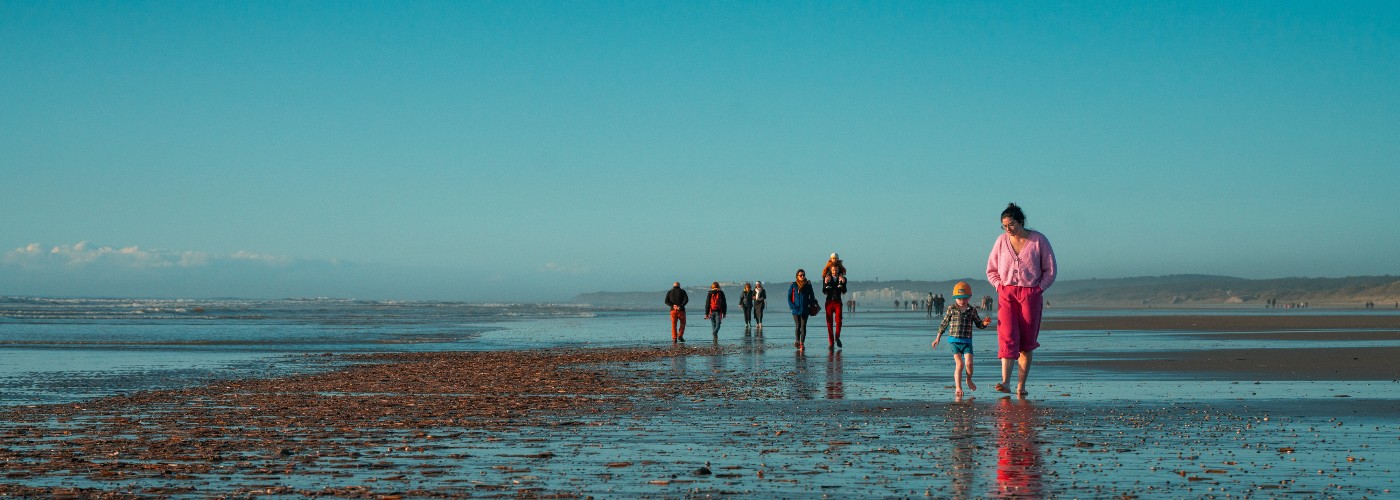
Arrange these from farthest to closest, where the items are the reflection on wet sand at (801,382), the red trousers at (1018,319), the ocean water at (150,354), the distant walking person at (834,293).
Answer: the distant walking person at (834,293), the ocean water at (150,354), the reflection on wet sand at (801,382), the red trousers at (1018,319)

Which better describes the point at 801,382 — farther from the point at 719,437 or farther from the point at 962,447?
the point at 962,447

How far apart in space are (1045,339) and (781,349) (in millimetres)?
7632

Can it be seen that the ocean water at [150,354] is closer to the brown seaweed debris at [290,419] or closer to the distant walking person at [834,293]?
the brown seaweed debris at [290,419]

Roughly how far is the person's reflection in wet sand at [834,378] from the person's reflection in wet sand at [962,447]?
60.1 inches

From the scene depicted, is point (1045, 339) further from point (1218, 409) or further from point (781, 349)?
point (1218, 409)

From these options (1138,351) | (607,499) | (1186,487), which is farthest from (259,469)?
(1138,351)

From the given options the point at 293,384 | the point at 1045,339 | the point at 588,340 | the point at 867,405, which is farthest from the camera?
the point at 588,340

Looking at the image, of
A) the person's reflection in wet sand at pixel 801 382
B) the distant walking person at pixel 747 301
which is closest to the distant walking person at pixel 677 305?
the distant walking person at pixel 747 301

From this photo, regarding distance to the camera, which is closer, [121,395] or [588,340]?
[121,395]

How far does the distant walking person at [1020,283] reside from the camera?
12180 mm

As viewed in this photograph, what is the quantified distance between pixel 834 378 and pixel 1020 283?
3247 mm

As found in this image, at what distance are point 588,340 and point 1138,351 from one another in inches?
538

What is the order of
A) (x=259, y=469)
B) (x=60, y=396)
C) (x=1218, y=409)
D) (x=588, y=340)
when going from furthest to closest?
(x=588, y=340) < (x=60, y=396) < (x=1218, y=409) < (x=259, y=469)

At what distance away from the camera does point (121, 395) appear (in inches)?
514
